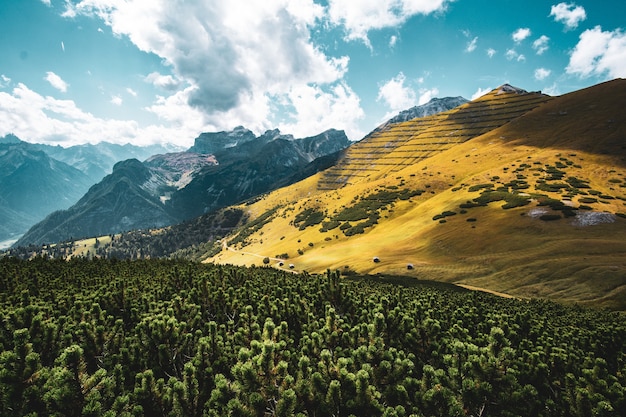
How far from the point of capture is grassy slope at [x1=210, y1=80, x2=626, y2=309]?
163ft

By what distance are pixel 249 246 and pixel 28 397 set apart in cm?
17321

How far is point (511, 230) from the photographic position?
68812 mm

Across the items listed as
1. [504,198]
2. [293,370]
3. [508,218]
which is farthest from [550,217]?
[293,370]

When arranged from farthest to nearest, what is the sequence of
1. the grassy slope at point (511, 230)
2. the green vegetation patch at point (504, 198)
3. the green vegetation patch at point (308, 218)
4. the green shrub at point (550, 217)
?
the green vegetation patch at point (308, 218)
the green vegetation patch at point (504, 198)
the green shrub at point (550, 217)
the grassy slope at point (511, 230)

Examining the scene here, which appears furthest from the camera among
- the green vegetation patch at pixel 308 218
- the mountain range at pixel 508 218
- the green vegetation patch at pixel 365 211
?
the green vegetation patch at pixel 308 218

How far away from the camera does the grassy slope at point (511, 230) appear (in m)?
49.5

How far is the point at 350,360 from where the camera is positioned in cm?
995

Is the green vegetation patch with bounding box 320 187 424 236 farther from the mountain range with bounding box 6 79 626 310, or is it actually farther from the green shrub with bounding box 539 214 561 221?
the green shrub with bounding box 539 214 561 221

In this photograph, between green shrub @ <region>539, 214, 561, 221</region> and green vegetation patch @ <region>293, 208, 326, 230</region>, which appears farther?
green vegetation patch @ <region>293, 208, 326, 230</region>

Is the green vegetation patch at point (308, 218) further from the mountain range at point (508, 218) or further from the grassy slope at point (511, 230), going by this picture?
the grassy slope at point (511, 230)

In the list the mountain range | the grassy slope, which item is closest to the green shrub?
the mountain range

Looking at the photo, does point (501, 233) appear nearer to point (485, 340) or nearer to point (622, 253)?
point (622, 253)

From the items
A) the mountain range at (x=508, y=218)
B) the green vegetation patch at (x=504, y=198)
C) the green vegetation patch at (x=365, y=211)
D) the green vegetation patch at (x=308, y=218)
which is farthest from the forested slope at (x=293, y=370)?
the green vegetation patch at (x=308, y=218)

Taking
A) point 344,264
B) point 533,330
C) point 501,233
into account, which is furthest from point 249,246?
point 533,330
